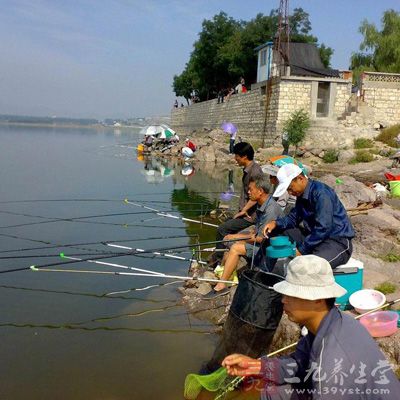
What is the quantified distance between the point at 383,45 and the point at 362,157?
1453 cm

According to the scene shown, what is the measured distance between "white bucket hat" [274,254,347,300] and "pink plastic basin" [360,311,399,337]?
1985 millimetres

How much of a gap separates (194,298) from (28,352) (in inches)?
82.9

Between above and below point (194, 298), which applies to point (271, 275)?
above

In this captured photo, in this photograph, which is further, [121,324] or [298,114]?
[298,114]

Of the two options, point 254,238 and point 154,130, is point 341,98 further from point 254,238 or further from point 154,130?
point 254,238

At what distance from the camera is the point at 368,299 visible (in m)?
4.52

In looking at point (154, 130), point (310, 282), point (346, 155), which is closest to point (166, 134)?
point (154, 130)

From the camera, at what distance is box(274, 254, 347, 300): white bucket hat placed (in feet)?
7.71

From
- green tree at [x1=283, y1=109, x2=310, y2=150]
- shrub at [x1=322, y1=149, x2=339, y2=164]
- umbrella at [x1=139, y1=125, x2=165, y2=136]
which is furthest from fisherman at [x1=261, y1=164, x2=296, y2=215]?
umbrella at [x1=139, y1=125, x2=165, y2=136]

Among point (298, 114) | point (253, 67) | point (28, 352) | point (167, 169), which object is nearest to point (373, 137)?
point (298, 114)

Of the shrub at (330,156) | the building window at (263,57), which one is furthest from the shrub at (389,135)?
the building window at (263,57)

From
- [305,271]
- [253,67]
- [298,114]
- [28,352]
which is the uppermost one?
[253,67]

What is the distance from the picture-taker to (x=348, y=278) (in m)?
4.68

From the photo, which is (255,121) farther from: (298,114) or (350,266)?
(350,266)
